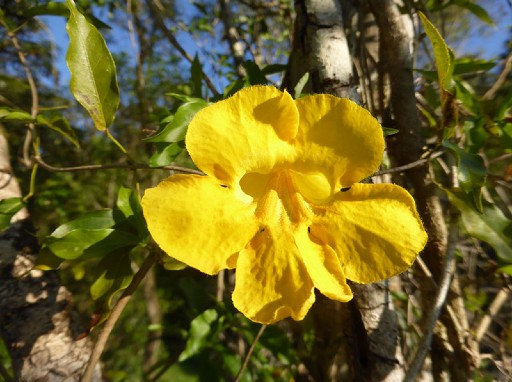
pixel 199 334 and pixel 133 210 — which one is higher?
pixel 133 210

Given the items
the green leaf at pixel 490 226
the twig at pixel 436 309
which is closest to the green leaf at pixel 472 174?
the green leaf at pixel 490 226

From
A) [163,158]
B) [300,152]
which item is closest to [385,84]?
[300,152]

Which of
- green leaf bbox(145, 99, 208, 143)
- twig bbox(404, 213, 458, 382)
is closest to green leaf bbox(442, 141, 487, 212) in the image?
twig bbox(404, 213, 458, 382)

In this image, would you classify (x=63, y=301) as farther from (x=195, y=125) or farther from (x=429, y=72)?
(x=429, y=72)

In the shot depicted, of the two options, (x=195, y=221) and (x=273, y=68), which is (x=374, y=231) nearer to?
(x=195, y=221)

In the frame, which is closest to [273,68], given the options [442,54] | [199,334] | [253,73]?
[253,73]

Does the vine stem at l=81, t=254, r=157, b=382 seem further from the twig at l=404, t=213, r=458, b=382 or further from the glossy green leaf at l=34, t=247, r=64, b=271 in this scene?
the twig at l=404, t=213, r=458, b=382
